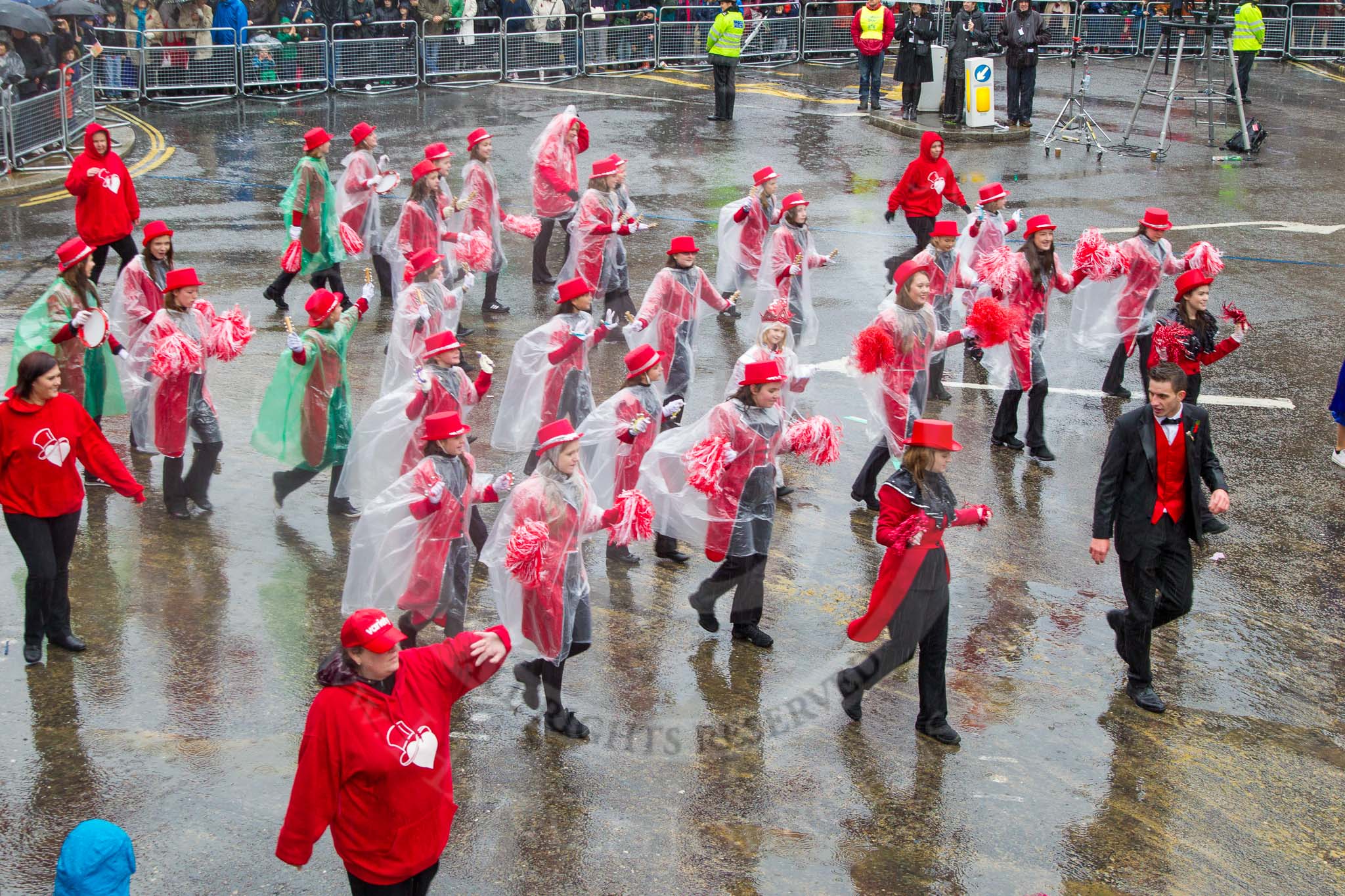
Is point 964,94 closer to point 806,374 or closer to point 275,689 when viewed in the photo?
point 806,374

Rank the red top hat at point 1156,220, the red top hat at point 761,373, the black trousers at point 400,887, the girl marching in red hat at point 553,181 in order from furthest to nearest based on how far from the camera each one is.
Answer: the girl marching in red hat at point 553,181 → the red top hat at point 1156,220 → the red top hat at point 761,373 → the black trousers at point 400,887

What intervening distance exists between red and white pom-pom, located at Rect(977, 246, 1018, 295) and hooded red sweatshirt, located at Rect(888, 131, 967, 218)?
3378mm

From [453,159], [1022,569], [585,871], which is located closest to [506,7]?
[453,159]

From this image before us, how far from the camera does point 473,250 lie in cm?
1309

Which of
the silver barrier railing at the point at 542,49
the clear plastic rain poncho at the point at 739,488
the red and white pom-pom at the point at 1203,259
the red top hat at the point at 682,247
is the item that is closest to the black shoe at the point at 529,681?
the clear plastic rain poncho at the point at 739,488

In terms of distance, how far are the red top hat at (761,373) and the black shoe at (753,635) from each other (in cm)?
145

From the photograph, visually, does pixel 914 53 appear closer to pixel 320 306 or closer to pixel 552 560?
pixel 320 306

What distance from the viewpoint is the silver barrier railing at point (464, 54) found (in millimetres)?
26078

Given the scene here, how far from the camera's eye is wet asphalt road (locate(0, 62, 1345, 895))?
20.8ft

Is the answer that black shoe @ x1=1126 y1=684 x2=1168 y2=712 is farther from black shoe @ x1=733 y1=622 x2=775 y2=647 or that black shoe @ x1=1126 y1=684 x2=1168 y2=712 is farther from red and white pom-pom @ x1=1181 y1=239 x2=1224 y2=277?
red and white pom-pom @ x1=1181 y1=239 x2=1224 y2=277

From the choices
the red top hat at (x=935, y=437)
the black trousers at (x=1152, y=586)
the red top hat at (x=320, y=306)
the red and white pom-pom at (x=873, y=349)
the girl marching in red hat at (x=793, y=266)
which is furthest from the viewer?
the girl marching in red hat at (x=793, y=266)

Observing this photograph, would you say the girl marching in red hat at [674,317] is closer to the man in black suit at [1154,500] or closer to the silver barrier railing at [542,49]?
the man in black suit at [1154,500]

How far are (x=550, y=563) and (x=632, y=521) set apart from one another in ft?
1.83

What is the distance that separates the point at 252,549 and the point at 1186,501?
19.3 feet
